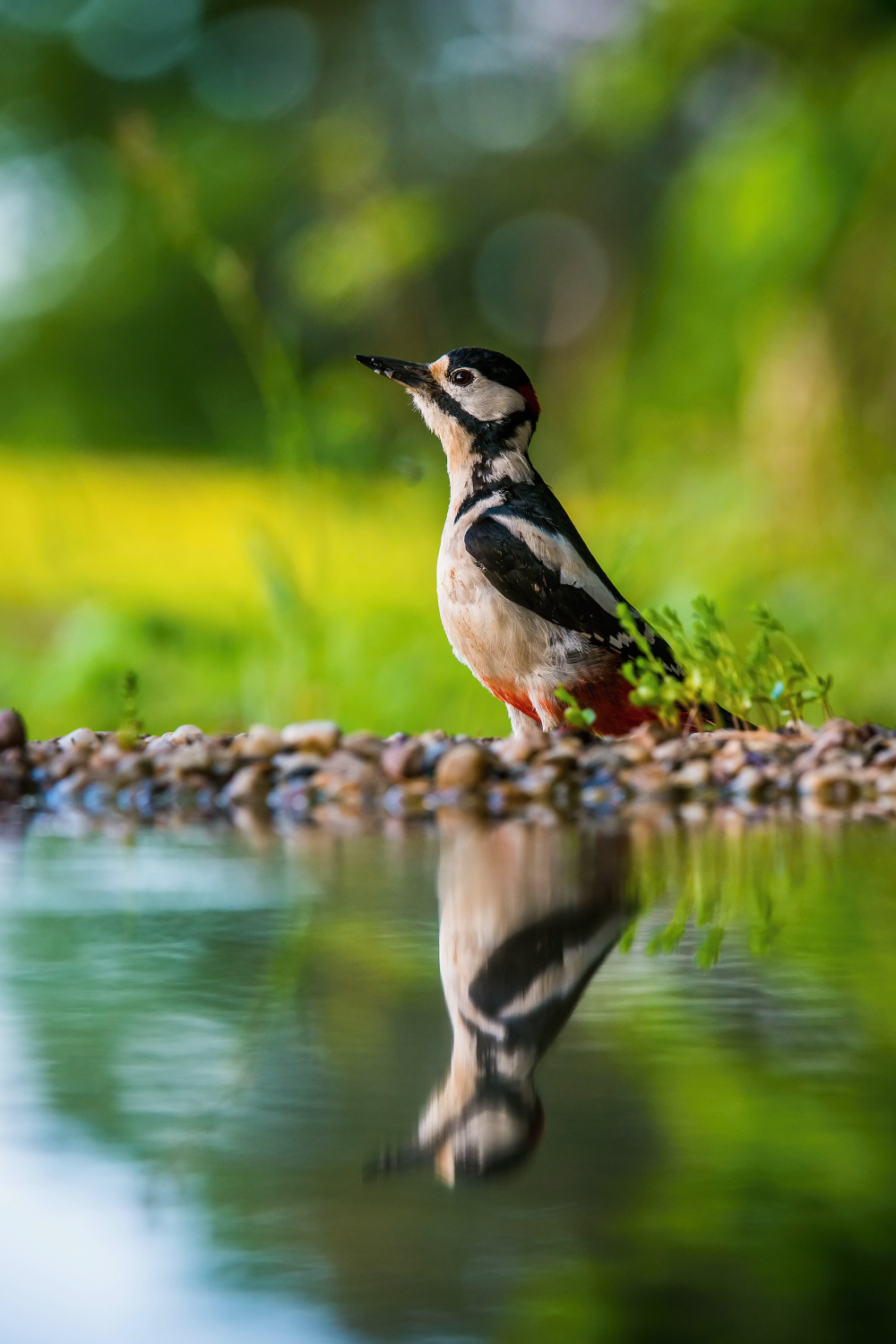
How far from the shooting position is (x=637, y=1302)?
2.93ft

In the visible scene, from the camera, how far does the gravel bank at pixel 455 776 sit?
10.1 ft

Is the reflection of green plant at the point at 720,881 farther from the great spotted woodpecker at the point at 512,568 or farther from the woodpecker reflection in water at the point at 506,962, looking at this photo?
the great spotted woodpecker at the point at 512,568

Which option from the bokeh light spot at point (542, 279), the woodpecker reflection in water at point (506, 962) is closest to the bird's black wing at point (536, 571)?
the woodpecker reflection in water at point (506, 962)

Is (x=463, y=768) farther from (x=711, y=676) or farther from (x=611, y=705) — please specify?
(x=711, y=676)

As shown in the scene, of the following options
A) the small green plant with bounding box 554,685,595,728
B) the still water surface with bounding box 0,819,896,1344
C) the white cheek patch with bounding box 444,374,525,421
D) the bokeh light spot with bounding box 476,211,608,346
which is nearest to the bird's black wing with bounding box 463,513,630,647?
the small green plant with bounding box 554,685,595,728

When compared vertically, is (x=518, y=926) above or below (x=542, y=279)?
below

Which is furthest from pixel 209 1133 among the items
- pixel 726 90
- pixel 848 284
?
pixel 726 90


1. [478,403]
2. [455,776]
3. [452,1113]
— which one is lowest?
[452,1113]

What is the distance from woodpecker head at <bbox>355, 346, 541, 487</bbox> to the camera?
3182 millimetres

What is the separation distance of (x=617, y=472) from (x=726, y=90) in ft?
6.72

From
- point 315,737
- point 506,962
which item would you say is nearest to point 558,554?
point 315,737

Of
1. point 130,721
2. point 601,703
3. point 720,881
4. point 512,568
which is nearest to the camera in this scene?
point 720,881

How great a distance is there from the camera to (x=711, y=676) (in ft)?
10.9

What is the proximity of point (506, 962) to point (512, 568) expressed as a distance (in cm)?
138
